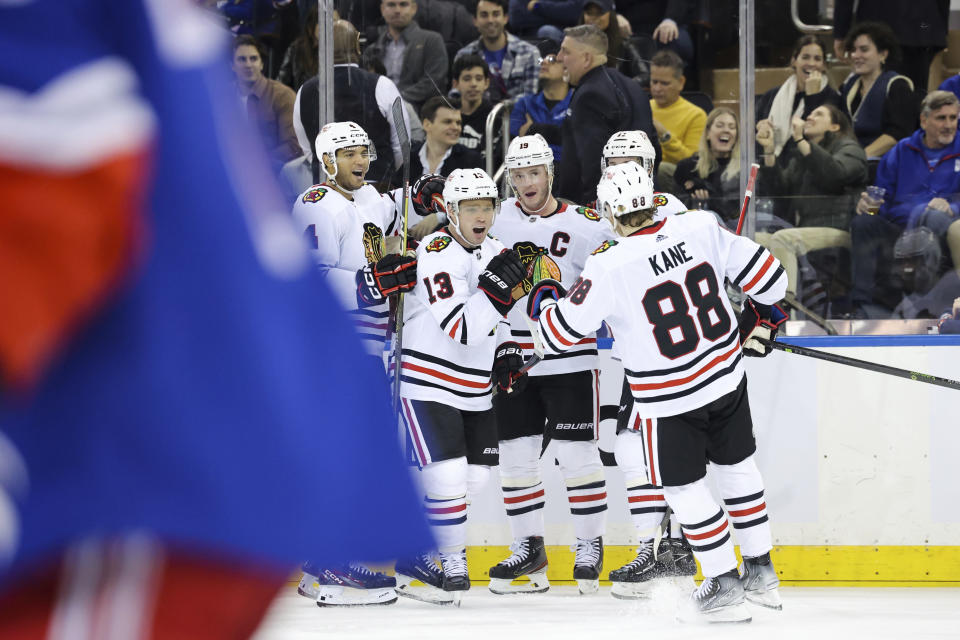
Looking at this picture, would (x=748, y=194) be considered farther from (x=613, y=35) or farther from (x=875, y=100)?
(x=613, y=35)

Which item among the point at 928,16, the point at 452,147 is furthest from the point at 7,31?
the point at 928,16

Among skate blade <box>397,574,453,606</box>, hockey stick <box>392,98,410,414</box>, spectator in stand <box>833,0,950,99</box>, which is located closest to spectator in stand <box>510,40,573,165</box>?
hockey stick <box>392,98,410,414</box>

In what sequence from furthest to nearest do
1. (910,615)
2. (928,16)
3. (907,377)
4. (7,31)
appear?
(928,16)
(907,377)
(910,615)
(7,31)

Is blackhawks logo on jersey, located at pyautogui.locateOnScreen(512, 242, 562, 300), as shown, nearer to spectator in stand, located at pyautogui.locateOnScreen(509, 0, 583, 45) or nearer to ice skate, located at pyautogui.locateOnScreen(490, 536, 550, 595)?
ice skate, located at pyautogui.locateOnScreen(490, 536, 550, 595)

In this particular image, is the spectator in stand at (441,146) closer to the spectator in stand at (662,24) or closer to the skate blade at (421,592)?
the spectator in stand at (662,24)

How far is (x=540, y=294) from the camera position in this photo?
15.4ft

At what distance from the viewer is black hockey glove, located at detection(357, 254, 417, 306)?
478 cm

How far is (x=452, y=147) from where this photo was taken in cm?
541

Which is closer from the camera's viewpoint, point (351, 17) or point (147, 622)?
point (147, 622)

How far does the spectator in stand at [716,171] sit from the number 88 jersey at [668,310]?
770 mm

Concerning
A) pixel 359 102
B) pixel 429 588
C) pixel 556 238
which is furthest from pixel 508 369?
pixel 359 102

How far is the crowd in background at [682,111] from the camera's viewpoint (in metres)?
4.96

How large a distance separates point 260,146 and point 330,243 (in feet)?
14.5

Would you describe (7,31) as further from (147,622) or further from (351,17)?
(351,17)
